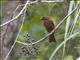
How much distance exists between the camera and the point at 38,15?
4.11 m

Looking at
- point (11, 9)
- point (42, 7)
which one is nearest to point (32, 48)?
point (11, 9)

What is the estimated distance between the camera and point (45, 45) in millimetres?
3541

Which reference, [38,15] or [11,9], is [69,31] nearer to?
[11,9]

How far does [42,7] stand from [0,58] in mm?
950

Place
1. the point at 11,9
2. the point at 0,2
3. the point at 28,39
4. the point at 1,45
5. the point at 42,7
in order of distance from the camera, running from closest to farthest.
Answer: the point at 28,39 < the point at 1,45 < the point at 11,9 < the point at 42,7 < the point at 0,2

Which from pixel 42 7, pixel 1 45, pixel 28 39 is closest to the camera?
pixel 28 39

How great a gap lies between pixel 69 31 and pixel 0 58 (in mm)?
919

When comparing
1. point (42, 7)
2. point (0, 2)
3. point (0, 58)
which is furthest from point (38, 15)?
point (0, 58)

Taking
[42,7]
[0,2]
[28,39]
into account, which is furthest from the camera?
[0,2]

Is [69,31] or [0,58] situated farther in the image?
[0,58]

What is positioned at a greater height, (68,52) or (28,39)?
(28,39)

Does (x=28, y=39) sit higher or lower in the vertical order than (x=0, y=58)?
higher

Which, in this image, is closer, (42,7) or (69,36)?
(69,36)

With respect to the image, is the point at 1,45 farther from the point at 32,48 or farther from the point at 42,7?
the point at 42,7
